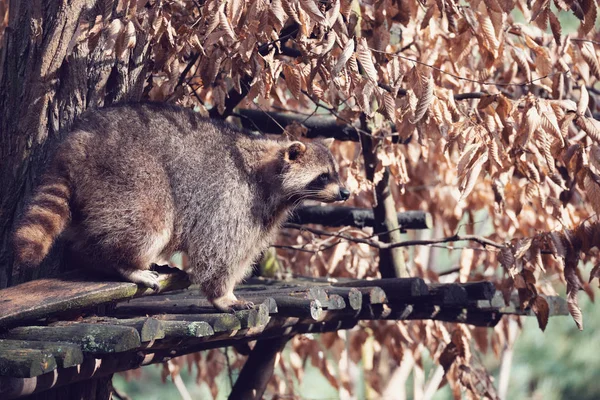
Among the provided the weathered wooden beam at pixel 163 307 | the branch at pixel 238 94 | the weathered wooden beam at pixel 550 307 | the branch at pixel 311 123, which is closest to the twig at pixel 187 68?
the branch at pixel 238 94

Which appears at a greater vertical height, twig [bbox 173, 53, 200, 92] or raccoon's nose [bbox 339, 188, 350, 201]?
twig [bbox 173, 53, 200, 92]

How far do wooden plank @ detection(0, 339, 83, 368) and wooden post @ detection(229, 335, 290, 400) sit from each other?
243 centimetres

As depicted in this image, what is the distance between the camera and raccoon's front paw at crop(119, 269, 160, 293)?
3.59m

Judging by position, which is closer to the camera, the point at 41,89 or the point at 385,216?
the point at 41,89

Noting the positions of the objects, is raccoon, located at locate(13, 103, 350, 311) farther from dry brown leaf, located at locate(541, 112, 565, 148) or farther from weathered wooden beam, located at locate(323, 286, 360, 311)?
dry brown leaf, located at locate(541, 112, 565, 148)

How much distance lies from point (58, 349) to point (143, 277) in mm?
1069

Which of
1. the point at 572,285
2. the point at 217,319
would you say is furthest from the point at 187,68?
the point at 572,285

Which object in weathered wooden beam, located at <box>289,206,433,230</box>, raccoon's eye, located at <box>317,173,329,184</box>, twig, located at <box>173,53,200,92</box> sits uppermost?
twig, located at <box>173,53,200,92</box>

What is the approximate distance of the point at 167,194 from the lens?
3787mm

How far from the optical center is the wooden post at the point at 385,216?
495cm

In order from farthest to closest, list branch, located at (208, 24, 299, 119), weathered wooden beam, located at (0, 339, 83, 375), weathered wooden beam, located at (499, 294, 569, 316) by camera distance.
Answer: weathered wooden beam, located at (499, 294, 569, 316) < branch, located at (208, 24, 299, 119) < weathered wooden beam, located at (0, 339, 83, 375)

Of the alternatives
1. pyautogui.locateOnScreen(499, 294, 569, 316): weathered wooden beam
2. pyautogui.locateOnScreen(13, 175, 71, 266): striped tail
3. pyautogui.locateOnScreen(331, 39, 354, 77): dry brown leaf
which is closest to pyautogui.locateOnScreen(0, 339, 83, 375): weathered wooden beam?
pyautogui.locateOnScreen(13, 175, 71, 266): striped tail

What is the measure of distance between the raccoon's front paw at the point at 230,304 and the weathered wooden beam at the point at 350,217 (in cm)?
142

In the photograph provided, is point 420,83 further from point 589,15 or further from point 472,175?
point 589,15
